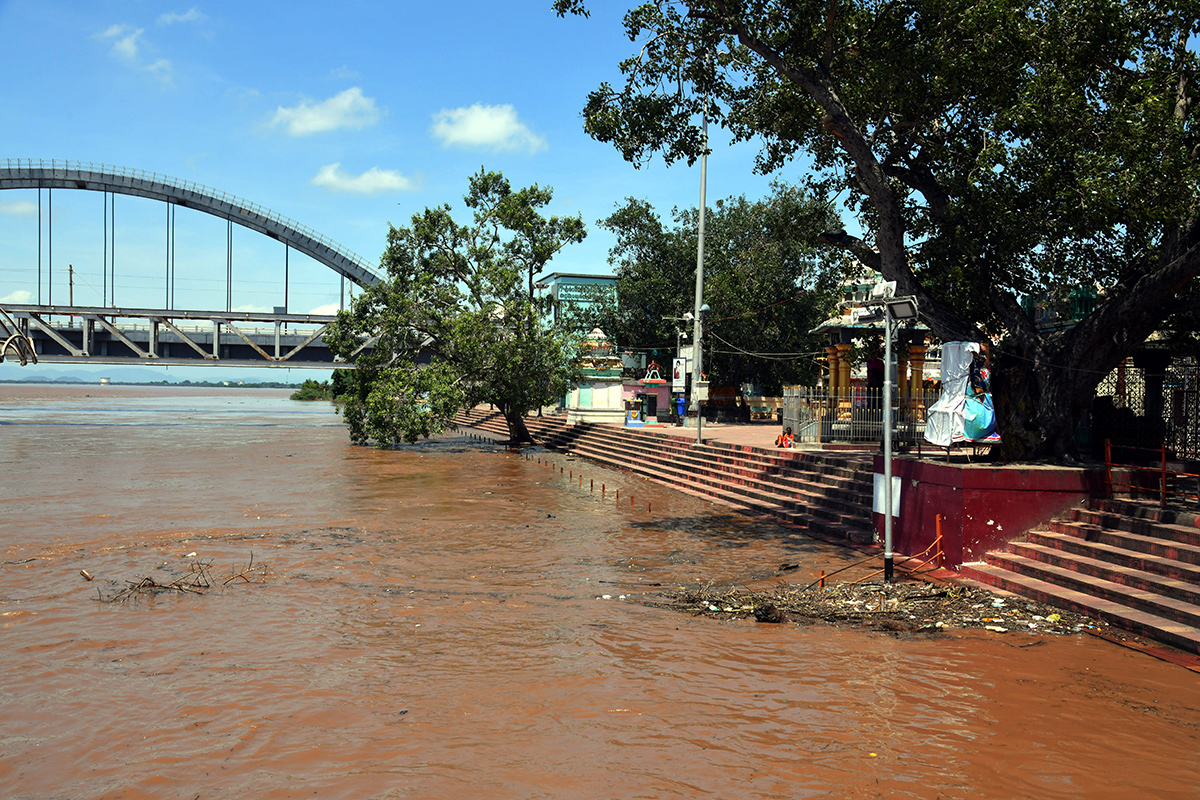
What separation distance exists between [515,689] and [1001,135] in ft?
38.1

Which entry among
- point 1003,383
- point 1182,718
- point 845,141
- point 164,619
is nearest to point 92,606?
point 164,619

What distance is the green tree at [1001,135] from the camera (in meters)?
11.1

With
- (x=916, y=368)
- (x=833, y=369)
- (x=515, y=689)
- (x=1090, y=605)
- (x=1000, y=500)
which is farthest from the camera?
(x=833, y=369)

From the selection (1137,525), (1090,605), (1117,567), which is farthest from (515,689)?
(1137,525)

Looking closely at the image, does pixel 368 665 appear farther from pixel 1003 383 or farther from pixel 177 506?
pixel 177 506

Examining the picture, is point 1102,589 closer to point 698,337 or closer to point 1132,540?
point 1132,540

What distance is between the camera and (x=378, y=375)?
39406mm

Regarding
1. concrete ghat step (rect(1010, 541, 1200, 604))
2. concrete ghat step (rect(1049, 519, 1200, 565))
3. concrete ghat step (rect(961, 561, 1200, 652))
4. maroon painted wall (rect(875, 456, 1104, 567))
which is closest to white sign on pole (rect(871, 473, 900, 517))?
maroon painted wall (rect(875, 456, 1104, 567))

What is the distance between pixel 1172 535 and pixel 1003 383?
4049 mm

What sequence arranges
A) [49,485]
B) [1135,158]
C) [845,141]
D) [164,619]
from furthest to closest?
[49,485], [845,141], [1135,158], [164,619]

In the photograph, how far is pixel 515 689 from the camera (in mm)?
7281

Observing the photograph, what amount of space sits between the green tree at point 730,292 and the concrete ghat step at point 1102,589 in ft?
93.0

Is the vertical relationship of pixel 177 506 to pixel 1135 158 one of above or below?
below

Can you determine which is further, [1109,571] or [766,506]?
[766,506]
